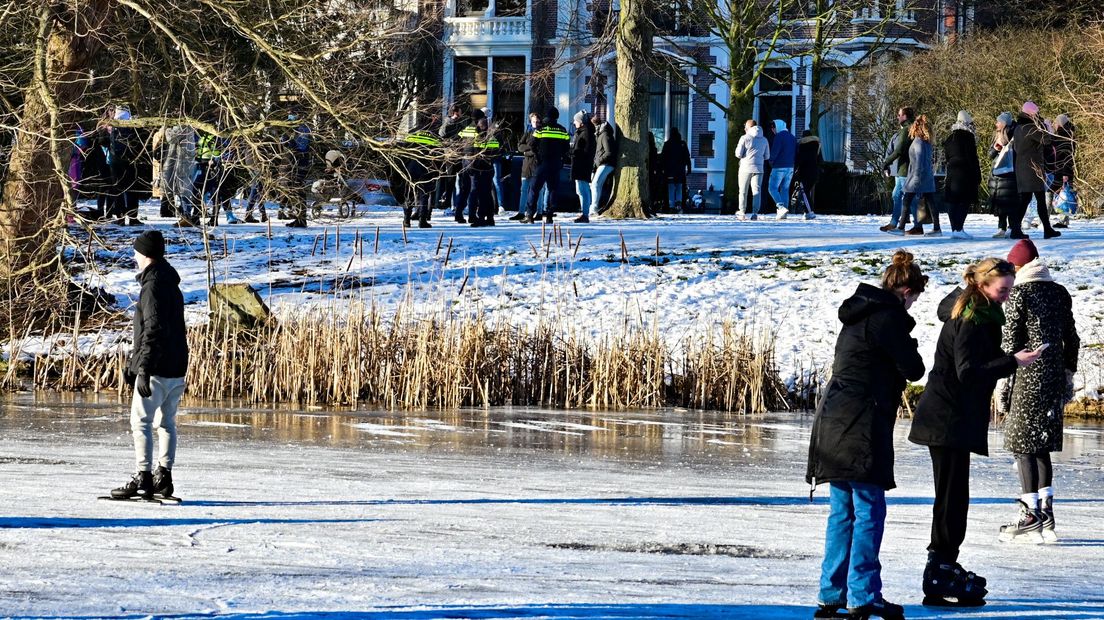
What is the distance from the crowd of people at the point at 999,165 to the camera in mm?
21594

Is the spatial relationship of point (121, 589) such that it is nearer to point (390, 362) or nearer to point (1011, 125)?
point (390, 362)

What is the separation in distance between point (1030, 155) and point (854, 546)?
15.7 meters

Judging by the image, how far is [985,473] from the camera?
12000 mm

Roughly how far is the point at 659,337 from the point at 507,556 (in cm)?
925

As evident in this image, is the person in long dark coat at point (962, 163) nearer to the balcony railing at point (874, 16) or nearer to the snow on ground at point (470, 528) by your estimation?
the snow on ground at point (470, 528)

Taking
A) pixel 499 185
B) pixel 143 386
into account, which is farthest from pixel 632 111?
pixel 143 386

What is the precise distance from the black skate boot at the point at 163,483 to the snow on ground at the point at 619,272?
8.20 meters

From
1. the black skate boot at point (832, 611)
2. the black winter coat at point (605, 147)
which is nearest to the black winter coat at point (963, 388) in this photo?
the black skate boot at point (832, 611)

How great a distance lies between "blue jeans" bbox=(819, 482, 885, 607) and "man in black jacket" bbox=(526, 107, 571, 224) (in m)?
19.6

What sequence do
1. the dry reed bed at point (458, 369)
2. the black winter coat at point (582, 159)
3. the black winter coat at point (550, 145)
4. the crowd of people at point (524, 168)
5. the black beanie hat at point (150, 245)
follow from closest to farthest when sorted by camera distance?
the black beanie hat at point (150, 245), the dry reed bed at point (458, 369), the crowd of people at point (524, 168), the black winter coat at point (550, 145), the black winter coat at point (582, 159)

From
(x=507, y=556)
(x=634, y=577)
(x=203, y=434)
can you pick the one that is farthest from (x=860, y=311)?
(x=203, y=434)

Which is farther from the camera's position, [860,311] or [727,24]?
[727,24]

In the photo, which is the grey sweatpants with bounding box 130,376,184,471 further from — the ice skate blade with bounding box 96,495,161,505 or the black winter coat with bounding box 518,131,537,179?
the black winter coat with bounding box 518,131,537,179

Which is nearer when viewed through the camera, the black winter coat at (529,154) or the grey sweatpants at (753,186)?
the black winter coat at (529,154)
